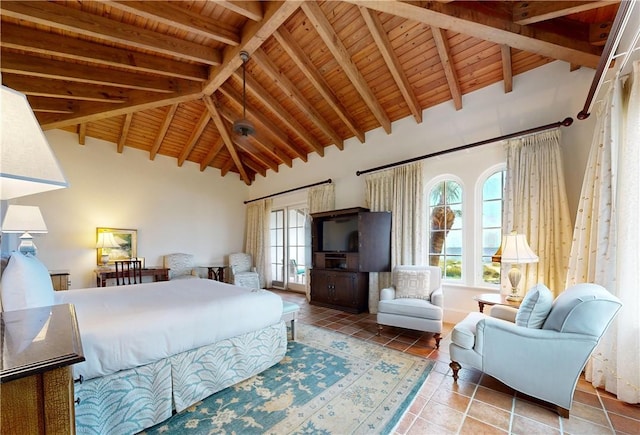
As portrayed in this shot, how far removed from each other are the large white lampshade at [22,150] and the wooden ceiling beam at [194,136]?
4.57m

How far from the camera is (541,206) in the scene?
2.98m

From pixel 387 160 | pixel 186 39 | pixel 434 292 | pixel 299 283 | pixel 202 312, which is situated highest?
pixel 186 39

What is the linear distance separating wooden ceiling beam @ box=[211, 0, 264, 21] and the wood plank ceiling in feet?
0.04

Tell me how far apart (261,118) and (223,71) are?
1.34m

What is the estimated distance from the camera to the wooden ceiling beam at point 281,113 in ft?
13.9

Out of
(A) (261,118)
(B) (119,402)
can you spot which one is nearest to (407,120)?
(A) (261,118)

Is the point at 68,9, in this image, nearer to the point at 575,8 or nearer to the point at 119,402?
the point at 119,402

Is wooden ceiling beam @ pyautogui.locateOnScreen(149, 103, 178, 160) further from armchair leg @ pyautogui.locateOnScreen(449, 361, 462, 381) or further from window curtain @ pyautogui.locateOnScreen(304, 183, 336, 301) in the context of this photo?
armchair leg @ pyautogui.locateOnScreen(449, 361, 462, 381)

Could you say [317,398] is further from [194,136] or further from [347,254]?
[194,136]

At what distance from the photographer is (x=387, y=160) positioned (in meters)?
4.54

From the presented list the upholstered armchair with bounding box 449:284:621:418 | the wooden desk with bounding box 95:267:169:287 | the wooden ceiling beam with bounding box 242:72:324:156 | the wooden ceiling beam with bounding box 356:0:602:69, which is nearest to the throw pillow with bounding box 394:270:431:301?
the upholstered armchair with bounding box 449:284:621:418

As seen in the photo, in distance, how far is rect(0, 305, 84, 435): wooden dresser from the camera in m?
0.62

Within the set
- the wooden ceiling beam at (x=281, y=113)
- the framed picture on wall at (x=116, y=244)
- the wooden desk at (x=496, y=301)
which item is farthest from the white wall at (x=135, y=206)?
the wooden desk at (x=496, y=301)

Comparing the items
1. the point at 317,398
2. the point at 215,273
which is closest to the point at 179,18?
the point at 317,398
